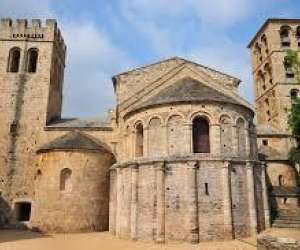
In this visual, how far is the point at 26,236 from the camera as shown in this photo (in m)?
20.3

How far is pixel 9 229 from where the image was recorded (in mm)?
23922

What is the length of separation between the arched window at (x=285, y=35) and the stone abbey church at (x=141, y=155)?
8.03 metres

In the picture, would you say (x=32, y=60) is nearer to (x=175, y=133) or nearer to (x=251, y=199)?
(x=175, y=133)

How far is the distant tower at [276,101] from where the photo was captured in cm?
2452

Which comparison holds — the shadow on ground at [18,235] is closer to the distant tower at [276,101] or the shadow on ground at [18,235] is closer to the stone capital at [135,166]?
the stone capital at [135,166]

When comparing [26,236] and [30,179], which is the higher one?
[30,179]

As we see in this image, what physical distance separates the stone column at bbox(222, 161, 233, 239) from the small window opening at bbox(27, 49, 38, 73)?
20238 mm

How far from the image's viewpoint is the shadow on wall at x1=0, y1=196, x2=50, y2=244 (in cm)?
2024

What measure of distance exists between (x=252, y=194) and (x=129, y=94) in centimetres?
1221

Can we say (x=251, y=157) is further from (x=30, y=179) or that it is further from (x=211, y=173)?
(x=30, y=179)

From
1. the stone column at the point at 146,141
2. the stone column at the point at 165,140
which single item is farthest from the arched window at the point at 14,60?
the stone column at the point at 165,140

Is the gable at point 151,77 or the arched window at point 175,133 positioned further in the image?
the gable at point 151,77

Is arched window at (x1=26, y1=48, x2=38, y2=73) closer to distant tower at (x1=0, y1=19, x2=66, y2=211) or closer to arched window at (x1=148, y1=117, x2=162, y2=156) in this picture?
distant tower at (x1=0, y1=19, x2=66, y2=211)

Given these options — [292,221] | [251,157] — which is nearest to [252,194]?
[251,157]
